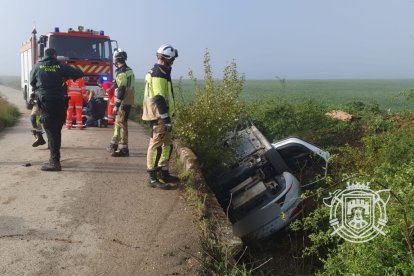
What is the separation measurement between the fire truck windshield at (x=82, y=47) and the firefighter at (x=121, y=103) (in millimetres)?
5468

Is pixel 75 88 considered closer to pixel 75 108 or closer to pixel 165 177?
pixel 75 108

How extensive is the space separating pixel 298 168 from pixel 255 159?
1.07 metres

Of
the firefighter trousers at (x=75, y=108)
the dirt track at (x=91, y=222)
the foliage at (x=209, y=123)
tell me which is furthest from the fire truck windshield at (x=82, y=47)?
the foliage at (x=209, y=123)

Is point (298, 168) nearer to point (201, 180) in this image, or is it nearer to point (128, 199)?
Result: point (201, 180)

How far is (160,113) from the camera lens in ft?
19.7

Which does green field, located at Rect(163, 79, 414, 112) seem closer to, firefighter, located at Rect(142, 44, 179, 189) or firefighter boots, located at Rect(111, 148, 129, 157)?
firefighter boots, located at Rect(111, 148, 129, 157)

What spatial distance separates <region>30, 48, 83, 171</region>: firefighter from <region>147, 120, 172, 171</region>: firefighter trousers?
1.74 m

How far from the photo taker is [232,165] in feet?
24.3

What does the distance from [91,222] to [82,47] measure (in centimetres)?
984

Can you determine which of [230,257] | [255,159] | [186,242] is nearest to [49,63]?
[255,159]

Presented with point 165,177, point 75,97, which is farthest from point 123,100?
point 75,97

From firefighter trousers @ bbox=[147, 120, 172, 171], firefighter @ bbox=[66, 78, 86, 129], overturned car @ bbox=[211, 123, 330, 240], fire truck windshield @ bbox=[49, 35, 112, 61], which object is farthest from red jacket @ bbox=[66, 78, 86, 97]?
firefighter trousers @ bbox=[147, 120, 172, 171]

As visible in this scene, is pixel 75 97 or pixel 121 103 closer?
pixel 121 103

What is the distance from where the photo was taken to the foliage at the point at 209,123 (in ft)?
23.3
